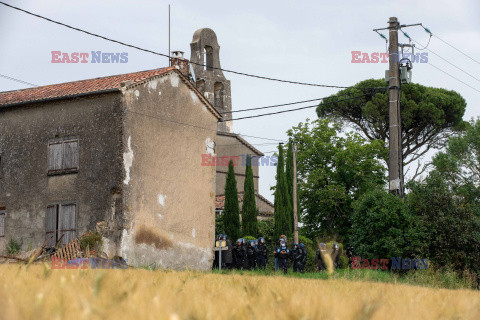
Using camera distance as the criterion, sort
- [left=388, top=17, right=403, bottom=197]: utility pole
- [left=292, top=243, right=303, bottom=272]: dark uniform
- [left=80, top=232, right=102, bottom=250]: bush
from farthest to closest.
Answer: [left=292, top=243, right=303, bottom=272]: dark uniform
[left=388, top=17, right=403, bottom=197]: utility pole
[left=80, top=232, right=102, bottom=250]: bush

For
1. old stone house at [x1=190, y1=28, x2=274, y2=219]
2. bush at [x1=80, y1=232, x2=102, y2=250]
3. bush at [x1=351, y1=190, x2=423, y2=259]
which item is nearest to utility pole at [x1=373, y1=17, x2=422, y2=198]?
bush at [x1=351, y1=190, x2=423, y2=259]

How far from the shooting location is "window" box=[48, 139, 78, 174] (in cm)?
2430

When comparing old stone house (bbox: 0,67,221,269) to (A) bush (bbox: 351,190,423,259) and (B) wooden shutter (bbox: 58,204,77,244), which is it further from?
(A) bush (bbox: 351,190,423,259)

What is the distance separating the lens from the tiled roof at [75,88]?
2438 cm

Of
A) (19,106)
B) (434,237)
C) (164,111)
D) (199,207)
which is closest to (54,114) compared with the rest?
(19,106)

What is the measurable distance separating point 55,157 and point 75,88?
281cm

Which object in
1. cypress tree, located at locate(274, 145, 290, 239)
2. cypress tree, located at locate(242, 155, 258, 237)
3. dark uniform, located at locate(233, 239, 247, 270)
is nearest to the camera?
dark uniform, located at locate(233, 239, 247, 270)

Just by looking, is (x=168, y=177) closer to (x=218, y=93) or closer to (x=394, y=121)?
(x=394, y=121)

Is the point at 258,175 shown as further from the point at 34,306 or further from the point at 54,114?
the point at 34,306

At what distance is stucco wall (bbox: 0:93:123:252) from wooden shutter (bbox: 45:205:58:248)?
8.0 inches

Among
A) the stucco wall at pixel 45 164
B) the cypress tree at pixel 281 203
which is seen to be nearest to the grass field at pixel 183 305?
the stucco wall at pixel 45 164

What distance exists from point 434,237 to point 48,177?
45.9 feet

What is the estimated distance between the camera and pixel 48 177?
80.8ft

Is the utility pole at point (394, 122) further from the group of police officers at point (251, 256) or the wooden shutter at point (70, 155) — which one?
the wooden shutter at point (70, 155)
